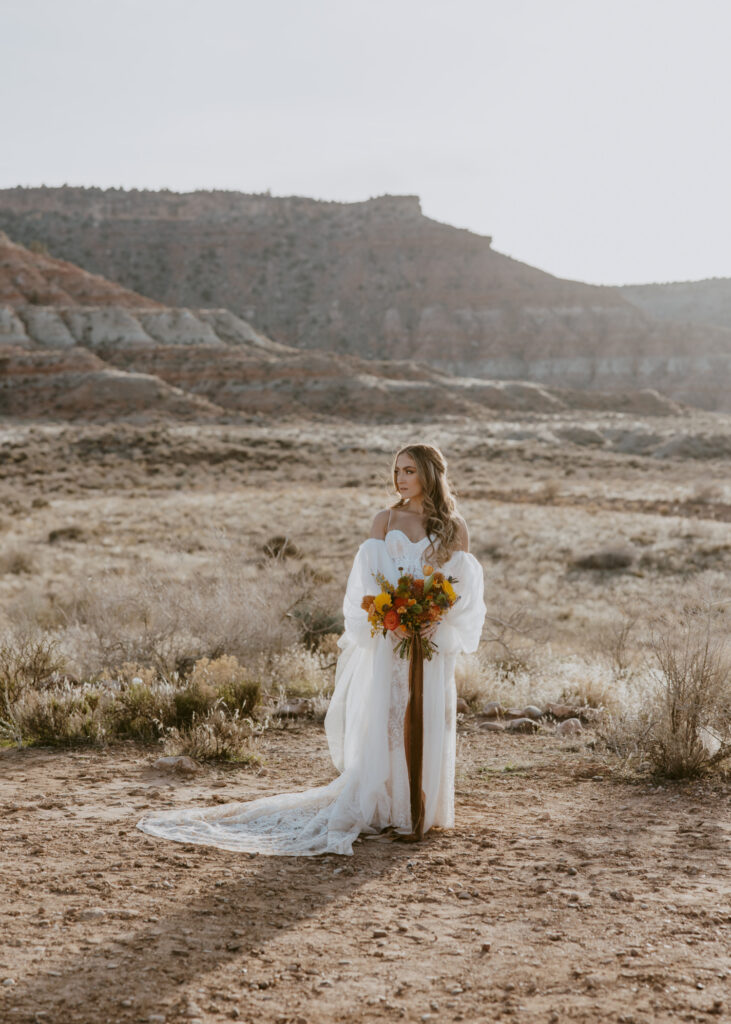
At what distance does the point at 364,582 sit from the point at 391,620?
12.8 inches

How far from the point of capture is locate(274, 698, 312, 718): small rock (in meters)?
7.42

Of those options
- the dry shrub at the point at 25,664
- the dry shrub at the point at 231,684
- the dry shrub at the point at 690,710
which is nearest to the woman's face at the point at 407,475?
the dry shrub at the point at 690,710

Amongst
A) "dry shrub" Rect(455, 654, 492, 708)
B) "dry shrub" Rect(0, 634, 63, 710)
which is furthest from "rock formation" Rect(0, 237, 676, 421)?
"dry shrub" Rect(455, 654, 492, 708)

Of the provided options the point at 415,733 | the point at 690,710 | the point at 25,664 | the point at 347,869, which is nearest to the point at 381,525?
the point at 415,733

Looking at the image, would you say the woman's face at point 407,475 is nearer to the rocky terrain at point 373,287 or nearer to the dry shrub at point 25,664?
the dry shrub at point 25,664

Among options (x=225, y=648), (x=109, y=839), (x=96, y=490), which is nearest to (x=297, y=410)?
(x=96, y=490)

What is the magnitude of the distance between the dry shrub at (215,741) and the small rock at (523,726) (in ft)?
6.70

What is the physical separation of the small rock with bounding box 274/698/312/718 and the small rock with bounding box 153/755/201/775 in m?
1.45

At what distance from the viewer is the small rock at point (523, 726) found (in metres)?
7.32

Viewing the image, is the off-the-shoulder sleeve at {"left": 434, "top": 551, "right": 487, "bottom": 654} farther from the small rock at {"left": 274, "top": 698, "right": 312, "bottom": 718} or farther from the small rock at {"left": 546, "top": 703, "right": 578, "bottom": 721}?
the small rock at {"left": 546, "top": 703, "right": 578, "bottom": 721}

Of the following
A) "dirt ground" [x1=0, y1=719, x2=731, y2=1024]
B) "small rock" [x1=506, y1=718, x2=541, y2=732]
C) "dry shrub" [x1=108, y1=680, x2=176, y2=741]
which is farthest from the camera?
"small rock" [x1=506, y1=718, x2=541, y2=732]

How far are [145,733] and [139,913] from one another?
3.12m

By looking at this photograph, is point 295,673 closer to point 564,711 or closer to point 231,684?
point 231,684

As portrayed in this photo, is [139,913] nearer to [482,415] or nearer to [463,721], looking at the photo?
[463,721]
